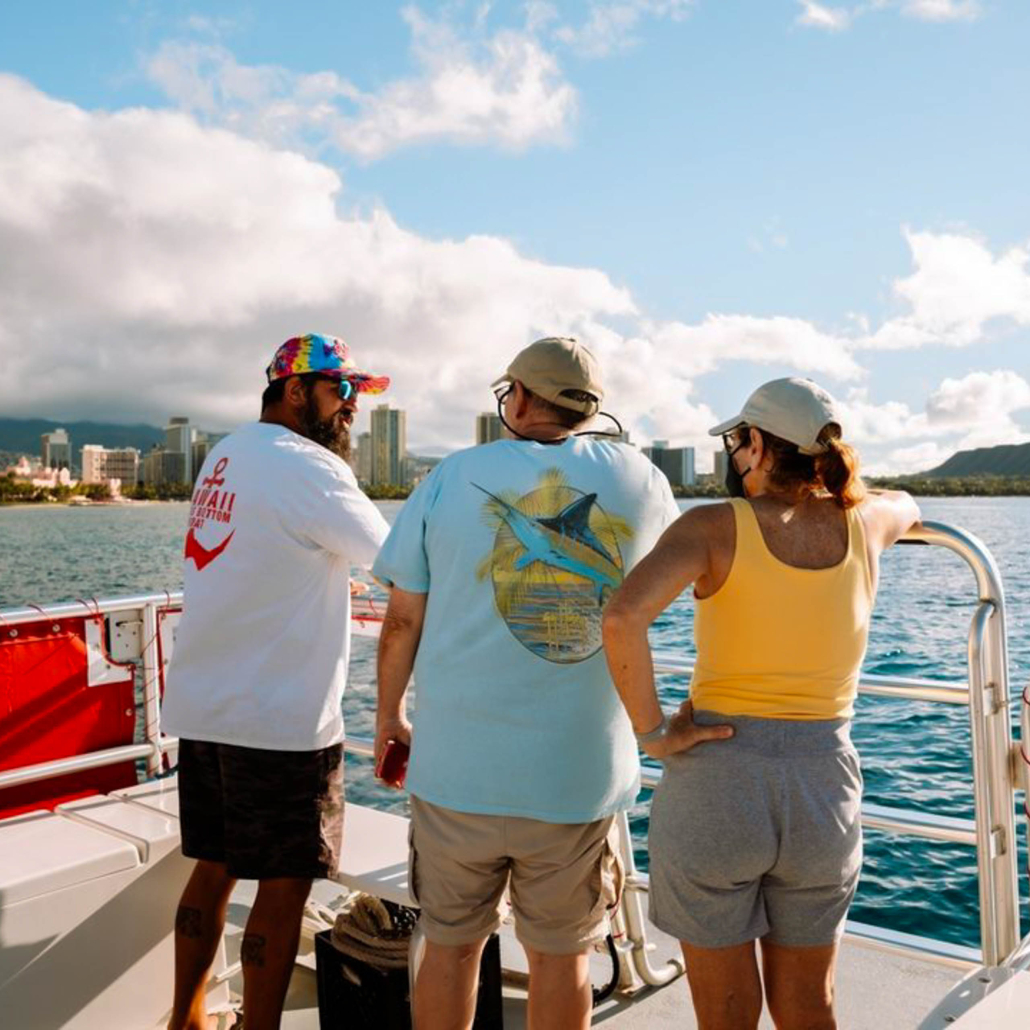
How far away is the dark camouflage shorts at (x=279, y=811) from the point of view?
242cm

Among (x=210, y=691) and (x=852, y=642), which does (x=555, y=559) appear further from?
(x=210, y=691)

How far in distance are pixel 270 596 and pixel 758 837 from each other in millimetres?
1153

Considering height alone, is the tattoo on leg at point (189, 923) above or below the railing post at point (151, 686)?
below

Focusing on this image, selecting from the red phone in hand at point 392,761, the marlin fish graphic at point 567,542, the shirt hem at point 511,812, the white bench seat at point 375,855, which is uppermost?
the marlin fish graphic at point 567,542

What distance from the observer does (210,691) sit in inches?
95.5

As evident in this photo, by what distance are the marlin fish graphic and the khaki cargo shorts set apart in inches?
17.7

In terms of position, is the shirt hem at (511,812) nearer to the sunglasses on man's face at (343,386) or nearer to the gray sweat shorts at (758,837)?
the gray sweat shorts at (758,837)

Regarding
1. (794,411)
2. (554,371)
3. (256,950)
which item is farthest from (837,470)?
(256,950)

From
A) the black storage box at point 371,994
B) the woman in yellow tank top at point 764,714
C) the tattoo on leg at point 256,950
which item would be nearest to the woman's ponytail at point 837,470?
the woman in yellow tank top at point 764,714

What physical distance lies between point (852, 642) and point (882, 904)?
255 inches

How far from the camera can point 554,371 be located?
6.78ft

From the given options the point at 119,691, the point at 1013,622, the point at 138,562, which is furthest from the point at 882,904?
the point at 138,562

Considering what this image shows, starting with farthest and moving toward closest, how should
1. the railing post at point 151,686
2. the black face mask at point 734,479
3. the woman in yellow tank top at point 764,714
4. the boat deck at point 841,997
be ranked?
the railing post at point 151,686
the boat deck at point 841,997
the black face mask at point 734,479
the woman in yellow tank top at point 764,714

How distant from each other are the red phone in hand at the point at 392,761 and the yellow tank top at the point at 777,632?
0.65 m
